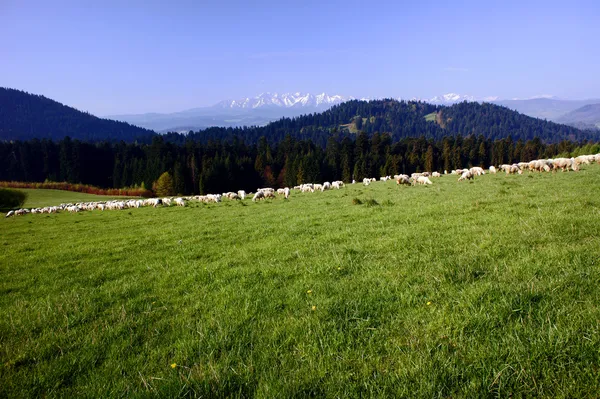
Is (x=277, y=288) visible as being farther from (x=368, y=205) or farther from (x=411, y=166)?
(x=411, y=166)

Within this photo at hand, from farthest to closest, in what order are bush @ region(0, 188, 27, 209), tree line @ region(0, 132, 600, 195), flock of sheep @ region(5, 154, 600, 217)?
tree line @ region(0, 132, 600, 195) → bush @ region(0, 188, 27, 209) → flock of sheep @ region(5, 154, 600, 217)

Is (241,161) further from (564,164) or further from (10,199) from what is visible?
(564,164)

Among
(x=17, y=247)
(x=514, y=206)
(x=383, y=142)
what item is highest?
(x=383, y=142)

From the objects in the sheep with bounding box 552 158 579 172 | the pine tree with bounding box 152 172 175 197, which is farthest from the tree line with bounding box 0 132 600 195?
the sheep with bounding box 552 158 579 172

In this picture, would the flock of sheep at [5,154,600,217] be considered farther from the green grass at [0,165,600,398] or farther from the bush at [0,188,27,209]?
the green grass at [0,165,600,398]

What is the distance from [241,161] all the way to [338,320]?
104m

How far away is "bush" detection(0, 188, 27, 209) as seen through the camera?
4044cm

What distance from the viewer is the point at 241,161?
10506 centimetres

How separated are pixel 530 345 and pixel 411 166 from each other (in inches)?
4062

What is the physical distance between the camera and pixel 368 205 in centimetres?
1455

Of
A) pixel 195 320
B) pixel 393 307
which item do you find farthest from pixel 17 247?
pixel 393 307

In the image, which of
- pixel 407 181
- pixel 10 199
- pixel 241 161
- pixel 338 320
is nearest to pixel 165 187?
pixel 241 161

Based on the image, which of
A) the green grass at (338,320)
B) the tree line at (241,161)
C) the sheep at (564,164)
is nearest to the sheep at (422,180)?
the sheep at (564,164)

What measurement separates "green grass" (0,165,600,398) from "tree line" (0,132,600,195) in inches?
3252
